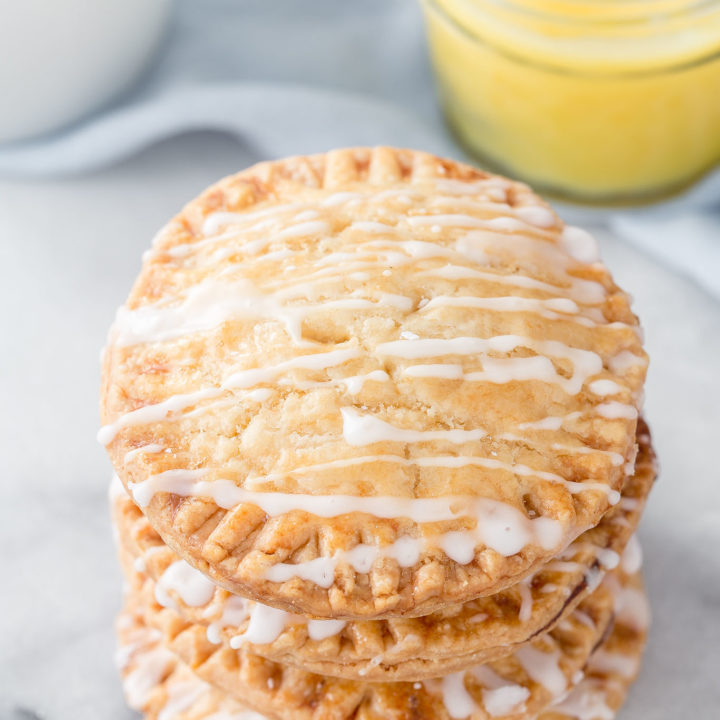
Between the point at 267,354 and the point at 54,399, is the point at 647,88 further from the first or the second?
the point at 54,399

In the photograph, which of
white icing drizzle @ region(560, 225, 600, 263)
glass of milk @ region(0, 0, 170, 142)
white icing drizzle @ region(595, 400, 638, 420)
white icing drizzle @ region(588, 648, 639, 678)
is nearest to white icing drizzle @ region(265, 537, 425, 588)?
white icing drizzle @ region(595, 400, 638, 420)

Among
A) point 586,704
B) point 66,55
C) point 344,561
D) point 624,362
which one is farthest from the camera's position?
point 66,55

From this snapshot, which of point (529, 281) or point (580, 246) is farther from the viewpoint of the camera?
point (580, 246)

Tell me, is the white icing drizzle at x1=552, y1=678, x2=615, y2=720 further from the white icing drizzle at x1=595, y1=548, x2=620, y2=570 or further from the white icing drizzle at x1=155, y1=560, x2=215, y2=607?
the white icing drizzle at x1=155, y1=560, x2=215, y2=607

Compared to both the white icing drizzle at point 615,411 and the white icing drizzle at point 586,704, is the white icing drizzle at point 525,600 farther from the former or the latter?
the white icing drizzle at point 586,704

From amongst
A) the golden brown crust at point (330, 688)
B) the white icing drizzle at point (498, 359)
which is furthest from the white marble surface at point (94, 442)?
the white icing drizzle at point (498, 359)

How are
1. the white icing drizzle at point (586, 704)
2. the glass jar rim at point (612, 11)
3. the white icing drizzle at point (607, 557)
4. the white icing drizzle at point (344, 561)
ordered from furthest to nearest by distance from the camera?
the glass jar rim at point (612, 11) < the white icing drizzle at point (586, 704) < the white icing drizzle at point (607, 557) < the white icing drizzle at point (344, 561)

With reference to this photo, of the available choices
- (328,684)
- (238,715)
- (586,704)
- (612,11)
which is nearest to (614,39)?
(612,11)

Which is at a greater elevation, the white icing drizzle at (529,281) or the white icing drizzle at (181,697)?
the white icing drizzle at (529,281)

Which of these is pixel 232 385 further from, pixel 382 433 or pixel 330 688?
pixel 330 688
